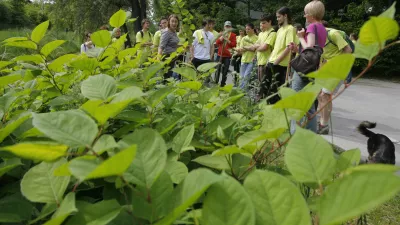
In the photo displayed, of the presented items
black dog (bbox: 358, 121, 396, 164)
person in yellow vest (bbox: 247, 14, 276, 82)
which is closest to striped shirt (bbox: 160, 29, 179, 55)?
person in yellow vest (bbox: 247, 14, 276, 82)

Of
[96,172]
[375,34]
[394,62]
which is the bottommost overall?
[394,62]

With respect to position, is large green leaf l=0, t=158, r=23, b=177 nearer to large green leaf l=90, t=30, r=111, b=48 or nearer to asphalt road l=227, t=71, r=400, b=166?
large green leaf l=90, t=30, r=111, b=48

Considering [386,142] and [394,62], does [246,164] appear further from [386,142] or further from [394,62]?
[394,62]

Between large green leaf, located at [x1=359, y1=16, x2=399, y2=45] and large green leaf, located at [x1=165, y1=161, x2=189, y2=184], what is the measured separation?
340 millimetres

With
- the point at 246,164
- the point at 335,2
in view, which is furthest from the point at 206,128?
the point at 335,2

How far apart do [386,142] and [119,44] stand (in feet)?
9.06

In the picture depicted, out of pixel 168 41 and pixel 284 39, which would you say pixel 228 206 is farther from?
pixel 168 41

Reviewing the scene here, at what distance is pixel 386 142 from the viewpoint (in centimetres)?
311

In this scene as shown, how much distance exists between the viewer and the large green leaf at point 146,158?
46 cm

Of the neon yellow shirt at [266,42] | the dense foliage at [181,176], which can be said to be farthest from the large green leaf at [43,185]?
the neon yellow shirt at [266,42]

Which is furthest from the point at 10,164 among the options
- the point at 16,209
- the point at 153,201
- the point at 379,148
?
the point at 379,148

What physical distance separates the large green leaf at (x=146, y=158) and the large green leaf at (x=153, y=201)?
0.7 inches

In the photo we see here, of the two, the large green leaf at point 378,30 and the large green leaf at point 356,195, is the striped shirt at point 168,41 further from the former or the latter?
the large green leaf at point 356,195

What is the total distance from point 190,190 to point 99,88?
0.35m
